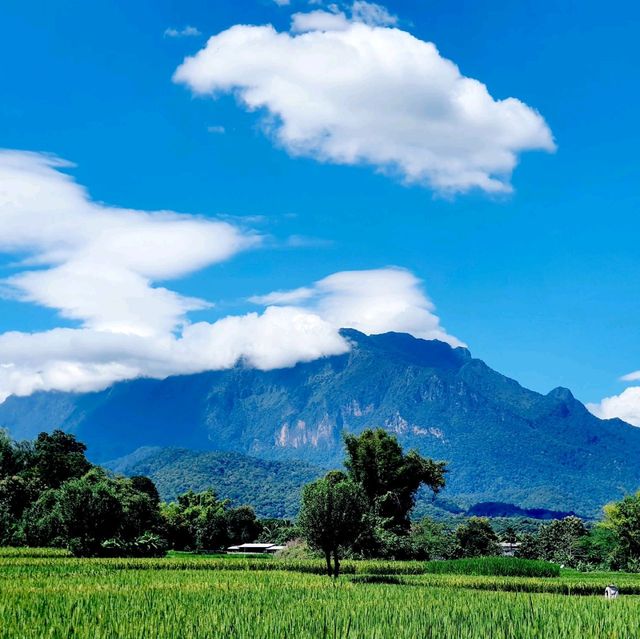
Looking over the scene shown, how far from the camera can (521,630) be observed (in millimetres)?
12852

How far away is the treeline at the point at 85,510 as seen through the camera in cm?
3953

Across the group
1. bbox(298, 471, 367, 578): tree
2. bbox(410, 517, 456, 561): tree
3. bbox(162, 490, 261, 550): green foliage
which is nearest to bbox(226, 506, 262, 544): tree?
bbox(162, 490, 261, 550): green foliage

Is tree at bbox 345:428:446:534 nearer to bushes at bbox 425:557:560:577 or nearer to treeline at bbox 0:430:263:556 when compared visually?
treeline at bbox 0:430:263:556

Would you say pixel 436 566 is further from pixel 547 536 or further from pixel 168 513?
pixel 168 513

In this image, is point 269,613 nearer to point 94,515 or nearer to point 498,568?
point 94,515

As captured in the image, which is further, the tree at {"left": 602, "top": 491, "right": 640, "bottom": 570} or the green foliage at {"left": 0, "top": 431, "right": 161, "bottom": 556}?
the tree at {"left": 602, "top": 491, "right": 640, "bottom": 570}

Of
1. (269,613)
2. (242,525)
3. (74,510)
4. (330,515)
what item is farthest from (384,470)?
(242,525)

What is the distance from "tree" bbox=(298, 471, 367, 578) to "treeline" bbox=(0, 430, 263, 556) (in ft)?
47.5

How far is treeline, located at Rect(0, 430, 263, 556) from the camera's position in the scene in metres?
39.5

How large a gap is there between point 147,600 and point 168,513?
253 feet

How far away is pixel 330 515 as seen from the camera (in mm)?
29641

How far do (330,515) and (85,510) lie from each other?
16347 millimetres

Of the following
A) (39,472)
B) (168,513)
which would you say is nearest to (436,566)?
(39,472)

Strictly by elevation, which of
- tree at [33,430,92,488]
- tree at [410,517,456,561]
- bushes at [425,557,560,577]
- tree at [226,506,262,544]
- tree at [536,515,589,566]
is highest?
tree at [33,430,92,488]
